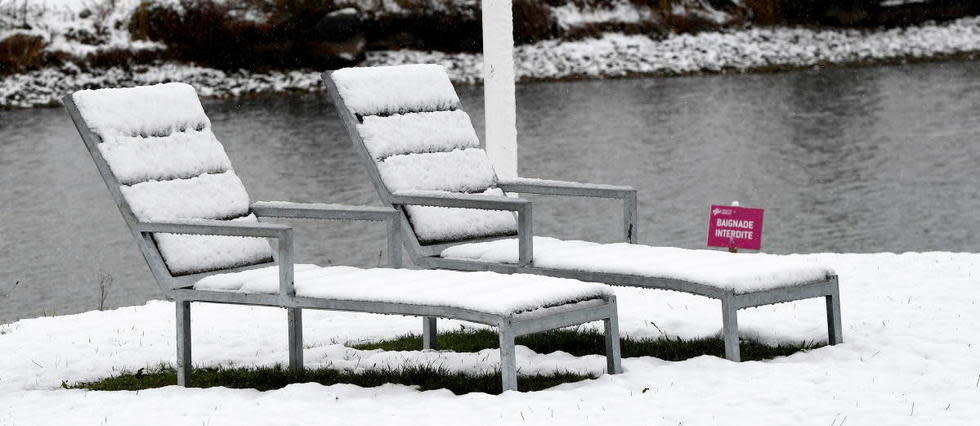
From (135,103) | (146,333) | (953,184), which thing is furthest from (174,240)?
(953,184)

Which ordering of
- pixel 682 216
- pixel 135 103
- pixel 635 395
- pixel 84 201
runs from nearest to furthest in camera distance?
pixel 635 395, pixel 135 103, pixel 682 216, pixel 84 201

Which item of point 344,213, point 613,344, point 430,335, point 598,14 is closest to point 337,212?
point 344,213

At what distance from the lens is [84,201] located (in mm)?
18641

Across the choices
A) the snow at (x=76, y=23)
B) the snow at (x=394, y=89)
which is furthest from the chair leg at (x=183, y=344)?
the snow at (x=76, y=23)

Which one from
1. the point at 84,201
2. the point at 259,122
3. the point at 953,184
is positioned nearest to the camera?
the point at 953,184

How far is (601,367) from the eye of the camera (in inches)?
258

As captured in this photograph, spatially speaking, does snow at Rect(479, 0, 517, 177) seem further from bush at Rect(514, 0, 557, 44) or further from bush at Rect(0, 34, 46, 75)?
bush at Rect(514, 0, 557, 44)

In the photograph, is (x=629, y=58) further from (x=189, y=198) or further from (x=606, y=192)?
(x=189, y=198)

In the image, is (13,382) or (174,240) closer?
(174,240)

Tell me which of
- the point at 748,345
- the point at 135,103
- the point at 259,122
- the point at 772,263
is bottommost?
the point at 259,122

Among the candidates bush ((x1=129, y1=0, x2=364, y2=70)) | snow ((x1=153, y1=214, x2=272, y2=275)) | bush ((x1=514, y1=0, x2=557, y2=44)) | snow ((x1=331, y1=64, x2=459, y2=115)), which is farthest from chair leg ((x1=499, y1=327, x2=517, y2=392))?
bush ((x1=514, y1=0, x2=557, y2=44))

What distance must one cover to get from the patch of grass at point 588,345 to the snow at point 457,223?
0.49m

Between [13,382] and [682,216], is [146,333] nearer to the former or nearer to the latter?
[13,382]

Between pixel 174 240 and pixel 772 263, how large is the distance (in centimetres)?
234
